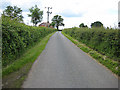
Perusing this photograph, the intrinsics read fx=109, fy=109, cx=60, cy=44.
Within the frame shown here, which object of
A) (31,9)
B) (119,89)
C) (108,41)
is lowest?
(119,89)

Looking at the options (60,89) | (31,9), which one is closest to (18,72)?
(60,89)

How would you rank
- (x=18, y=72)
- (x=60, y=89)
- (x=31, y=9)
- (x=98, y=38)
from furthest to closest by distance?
(x=31, y=9) < (x=98, y=38) < (x=18, y=72) < (x=60, y=89)

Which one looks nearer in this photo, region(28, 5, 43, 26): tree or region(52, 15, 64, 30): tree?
region(28, 5, 43, 26): tree

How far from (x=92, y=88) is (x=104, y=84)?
63 centimetres

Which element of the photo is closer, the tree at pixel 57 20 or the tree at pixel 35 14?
the tree at pixel 35 14

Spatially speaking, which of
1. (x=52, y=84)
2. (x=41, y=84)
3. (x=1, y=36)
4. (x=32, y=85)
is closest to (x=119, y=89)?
(x=52, y=84)

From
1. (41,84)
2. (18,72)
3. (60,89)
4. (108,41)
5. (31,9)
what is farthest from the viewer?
(31,9)

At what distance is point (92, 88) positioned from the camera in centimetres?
388

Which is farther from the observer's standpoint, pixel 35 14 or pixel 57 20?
pixel 57 20

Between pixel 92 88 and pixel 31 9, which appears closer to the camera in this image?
pixel 92 88

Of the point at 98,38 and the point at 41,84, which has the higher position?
the point at 98,38

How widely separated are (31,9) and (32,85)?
5614cm

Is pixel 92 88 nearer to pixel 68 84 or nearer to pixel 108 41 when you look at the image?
pixel 68 84

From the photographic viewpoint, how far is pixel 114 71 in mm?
5426
